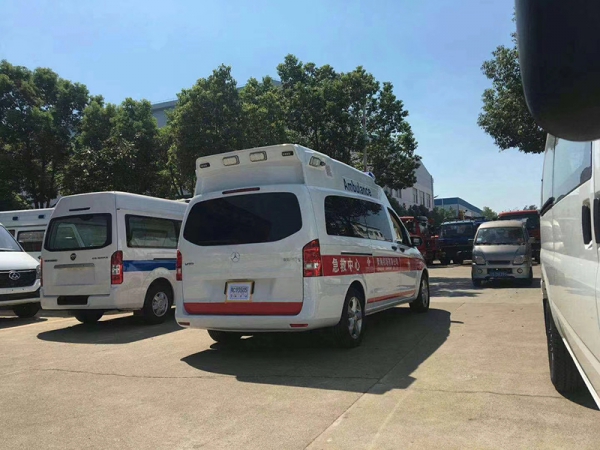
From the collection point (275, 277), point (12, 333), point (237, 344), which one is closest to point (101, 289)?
point (12, 333)

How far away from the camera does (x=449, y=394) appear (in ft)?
14.6

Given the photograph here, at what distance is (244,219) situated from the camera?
607 cm

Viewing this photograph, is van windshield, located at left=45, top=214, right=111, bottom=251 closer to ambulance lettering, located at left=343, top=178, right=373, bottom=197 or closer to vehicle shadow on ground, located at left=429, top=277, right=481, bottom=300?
ambulance lettering, located at left=343, top=178, right=373, bottom=197

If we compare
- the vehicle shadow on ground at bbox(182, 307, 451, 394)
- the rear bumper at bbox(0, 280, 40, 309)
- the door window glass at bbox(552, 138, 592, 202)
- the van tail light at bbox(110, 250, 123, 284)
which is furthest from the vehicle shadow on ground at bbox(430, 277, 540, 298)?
the rear bumper at bbox(0, 280, 40, 309)

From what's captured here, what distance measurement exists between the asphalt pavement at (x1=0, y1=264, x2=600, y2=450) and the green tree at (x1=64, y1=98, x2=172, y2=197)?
13157 millimetres

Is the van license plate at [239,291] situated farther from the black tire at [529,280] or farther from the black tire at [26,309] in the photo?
the black tire at [529,280]

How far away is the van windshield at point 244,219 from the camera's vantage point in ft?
19.1

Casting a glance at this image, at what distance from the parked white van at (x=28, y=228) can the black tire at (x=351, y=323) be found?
1063 centimetres

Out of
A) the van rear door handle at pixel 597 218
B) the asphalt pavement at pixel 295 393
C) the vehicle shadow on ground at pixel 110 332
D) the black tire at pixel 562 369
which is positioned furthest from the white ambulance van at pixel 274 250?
the van rear door handle at pixel 597 218

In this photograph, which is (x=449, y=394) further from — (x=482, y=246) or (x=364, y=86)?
(x=364, y=86)

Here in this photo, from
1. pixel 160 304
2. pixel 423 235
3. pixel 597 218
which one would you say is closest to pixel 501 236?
pixel 160 304

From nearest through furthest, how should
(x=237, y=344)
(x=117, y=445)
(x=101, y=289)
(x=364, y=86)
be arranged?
A: (x=117, y=445) → (x=237, y=344) → (x=101, y=289) → (x=364, y=86)

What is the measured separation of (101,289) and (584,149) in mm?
7650

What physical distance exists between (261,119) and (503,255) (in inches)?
363
